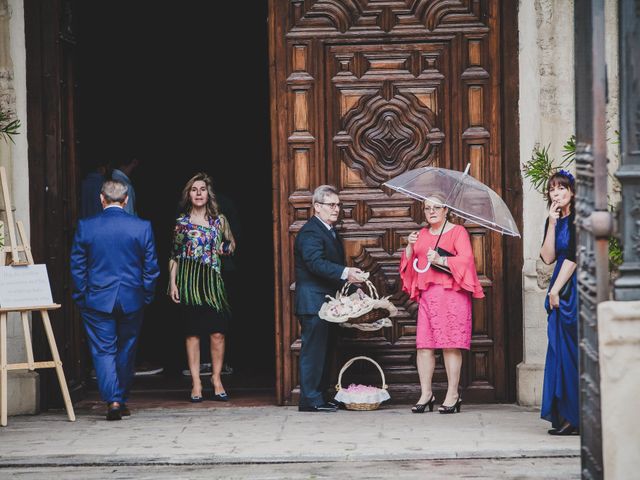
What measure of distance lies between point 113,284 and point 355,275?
190 cm

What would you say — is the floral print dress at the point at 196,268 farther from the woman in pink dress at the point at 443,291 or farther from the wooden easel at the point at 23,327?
the woman in pink dress at the point at 443,291

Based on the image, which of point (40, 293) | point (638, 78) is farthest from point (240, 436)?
point (638, 78)

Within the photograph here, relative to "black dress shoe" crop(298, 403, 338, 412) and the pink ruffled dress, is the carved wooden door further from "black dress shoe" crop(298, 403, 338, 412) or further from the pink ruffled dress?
the pink ruffled dress

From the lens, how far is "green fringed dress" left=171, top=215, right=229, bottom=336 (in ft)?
36.4

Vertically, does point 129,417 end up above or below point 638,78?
below

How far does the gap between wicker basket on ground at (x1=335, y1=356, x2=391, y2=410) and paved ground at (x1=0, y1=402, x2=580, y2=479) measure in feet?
0.35

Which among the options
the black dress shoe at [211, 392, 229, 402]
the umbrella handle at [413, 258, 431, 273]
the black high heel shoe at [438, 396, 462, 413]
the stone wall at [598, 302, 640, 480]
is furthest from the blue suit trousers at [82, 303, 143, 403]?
the stone wall at [598, 302, 640, 480]

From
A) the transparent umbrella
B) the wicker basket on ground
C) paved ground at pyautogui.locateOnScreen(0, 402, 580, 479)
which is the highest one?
the transparent umbrella

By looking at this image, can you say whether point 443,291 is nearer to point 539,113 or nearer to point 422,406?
point 422,406

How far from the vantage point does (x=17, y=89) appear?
35.1ft

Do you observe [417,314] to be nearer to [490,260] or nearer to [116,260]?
[490,260]

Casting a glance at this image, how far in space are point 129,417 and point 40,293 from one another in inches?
48.5

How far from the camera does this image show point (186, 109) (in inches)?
666

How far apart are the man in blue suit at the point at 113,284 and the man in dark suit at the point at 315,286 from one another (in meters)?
1.20
